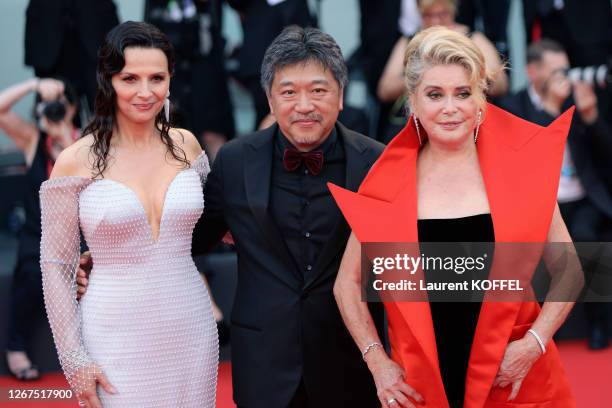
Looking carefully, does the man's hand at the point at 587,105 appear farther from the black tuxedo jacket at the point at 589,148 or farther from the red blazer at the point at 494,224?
the red blazer at the point at 494,224

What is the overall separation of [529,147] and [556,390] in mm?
665

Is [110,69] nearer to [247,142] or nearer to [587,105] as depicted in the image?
[247,142]

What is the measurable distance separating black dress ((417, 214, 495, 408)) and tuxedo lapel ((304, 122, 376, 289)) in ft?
1.05

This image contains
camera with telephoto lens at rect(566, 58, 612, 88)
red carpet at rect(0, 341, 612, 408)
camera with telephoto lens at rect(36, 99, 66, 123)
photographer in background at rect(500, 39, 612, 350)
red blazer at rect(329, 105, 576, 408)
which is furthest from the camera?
camera with telephoto lens at rect(566, 58, 612, 88)

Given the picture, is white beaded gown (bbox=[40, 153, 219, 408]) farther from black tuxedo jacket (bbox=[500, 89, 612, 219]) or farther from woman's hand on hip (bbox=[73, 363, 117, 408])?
black tuxedo jacket (bbox=[500, 89, 612, 219])

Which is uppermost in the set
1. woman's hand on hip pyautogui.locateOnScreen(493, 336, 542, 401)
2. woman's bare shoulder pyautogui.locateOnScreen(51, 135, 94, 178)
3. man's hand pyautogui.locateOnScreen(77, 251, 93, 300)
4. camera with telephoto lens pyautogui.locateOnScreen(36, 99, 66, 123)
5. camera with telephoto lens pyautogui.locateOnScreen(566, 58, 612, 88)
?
camera with telephoto lens pyautogui.locateOnScreen(566, 58, 612, 88)

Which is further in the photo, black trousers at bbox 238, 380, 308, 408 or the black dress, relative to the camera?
black trousers at bbox 238, 380, 308, 408

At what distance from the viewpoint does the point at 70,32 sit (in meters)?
5.78

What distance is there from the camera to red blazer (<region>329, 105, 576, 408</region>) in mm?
2779

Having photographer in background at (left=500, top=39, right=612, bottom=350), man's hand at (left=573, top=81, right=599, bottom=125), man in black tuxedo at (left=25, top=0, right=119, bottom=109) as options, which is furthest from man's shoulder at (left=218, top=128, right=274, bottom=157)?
man's hand at (left=573, top=81, right=599, bottom=125)

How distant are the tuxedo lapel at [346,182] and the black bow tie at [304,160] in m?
0.09

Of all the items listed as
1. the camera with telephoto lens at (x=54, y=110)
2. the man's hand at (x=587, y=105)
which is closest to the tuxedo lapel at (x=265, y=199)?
the camera with telephoto lens at (x=54, y=110)

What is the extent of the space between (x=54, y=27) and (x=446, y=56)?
11.1 ft

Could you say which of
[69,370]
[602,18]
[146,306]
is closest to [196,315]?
[146,306]
